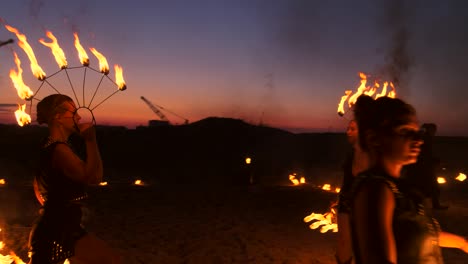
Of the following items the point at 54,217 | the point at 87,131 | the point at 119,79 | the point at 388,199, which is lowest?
the point at 54,217

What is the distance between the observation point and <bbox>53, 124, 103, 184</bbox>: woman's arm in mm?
3578

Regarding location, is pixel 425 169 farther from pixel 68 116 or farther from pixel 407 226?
pixel 407 226

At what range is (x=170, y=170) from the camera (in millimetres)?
43312

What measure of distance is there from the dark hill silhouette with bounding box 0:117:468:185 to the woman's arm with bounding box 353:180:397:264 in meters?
34.2

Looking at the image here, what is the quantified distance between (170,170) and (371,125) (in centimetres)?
4202

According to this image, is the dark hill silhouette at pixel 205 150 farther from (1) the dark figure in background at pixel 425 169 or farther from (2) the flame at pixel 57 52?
(2) the flame at pixel 57 52

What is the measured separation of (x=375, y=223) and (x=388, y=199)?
5.1 inches

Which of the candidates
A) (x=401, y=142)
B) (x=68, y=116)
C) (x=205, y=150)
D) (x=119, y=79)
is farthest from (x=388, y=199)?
(x=205, y=150)

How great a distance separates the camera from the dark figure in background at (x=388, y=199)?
1842 millimetres

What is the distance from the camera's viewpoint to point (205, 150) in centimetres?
5097

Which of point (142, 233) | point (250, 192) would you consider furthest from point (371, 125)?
point (250, 192)

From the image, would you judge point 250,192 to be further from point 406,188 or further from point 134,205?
point 406,188

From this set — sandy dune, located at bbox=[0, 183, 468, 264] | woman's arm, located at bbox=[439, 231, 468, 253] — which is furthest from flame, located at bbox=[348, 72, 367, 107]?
woman's arm, located at bbox=[439, 231, 468, 253]

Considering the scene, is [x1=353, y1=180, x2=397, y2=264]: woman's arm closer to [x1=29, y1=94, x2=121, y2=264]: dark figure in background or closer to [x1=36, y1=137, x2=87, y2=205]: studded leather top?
[x1=29, y1=94, x2=121, y2=264]: dark figure in background
